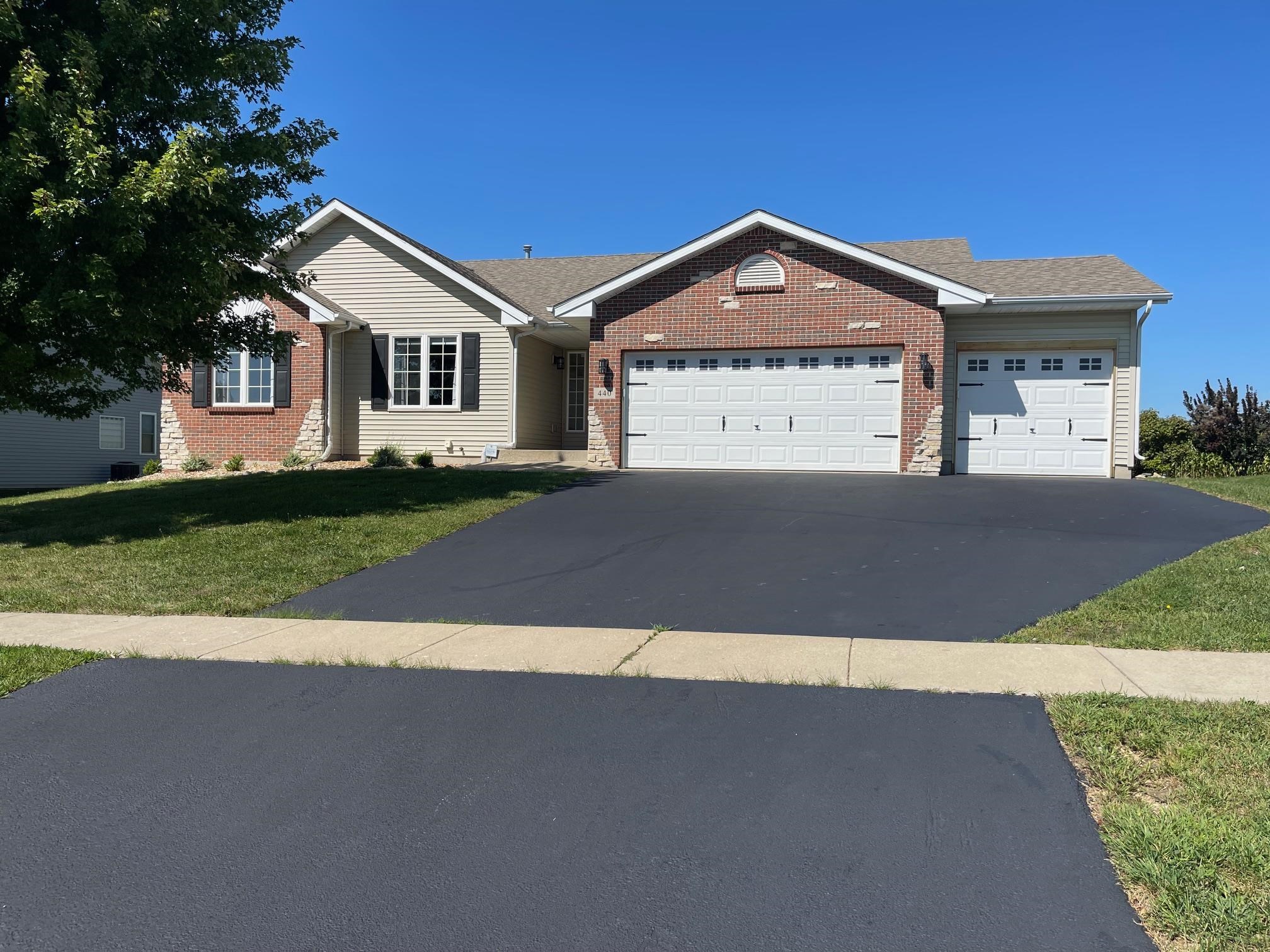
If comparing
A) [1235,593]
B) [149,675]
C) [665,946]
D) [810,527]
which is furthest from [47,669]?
[1235,593]

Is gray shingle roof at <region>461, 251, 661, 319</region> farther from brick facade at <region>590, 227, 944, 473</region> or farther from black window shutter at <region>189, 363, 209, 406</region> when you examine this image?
black window shutter at <region>189, 363, 209, 406</region>

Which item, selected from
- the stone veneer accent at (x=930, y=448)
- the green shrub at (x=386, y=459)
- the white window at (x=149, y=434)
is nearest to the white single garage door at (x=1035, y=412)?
the stone veneer accent at (x=930, y=448)

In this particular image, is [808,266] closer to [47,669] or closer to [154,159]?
[154,159]

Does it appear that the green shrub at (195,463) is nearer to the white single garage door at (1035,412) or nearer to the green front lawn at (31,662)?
the green front lawn at (31,662)

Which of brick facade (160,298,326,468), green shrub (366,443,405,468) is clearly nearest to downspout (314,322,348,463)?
brick facade (160,298,326,468)

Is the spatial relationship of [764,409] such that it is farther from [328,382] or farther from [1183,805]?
[1183,805]

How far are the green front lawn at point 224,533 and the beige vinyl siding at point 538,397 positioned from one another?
12.6ft

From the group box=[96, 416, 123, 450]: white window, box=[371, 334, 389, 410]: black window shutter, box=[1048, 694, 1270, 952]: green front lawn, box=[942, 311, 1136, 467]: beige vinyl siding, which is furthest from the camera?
box=[96, 416, 123, 450]: white window

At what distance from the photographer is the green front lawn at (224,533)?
359 inches

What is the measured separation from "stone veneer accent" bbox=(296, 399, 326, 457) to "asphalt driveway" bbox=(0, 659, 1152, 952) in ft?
49.2

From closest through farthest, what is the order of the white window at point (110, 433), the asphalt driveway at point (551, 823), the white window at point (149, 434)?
the asphalt driveway at point (551, 823) < the white window at point (110, 433) < the white window at point (149, 434)

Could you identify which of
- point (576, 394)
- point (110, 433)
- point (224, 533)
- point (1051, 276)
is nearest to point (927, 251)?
point (1051, 276)

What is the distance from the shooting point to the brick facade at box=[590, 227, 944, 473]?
17.1 m

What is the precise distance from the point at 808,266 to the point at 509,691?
13.7m
